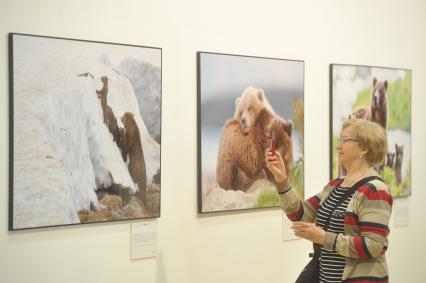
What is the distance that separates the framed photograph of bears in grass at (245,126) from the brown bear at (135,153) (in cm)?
39

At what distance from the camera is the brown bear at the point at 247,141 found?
342 centimetres

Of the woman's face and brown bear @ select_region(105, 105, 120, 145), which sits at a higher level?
brown bear @ select_region(105, 105, 120, 145)

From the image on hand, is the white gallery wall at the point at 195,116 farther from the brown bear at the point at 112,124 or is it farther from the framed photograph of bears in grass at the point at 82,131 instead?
the brown bear at the point at 112,124

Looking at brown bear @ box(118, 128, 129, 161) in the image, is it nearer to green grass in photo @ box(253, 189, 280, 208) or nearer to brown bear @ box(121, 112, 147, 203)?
brown bear @ box(121, 112, 147, 203)

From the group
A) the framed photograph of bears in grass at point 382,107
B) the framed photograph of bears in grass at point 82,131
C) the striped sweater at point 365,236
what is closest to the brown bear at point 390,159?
the framed photograph of bears in grass at point 382,107

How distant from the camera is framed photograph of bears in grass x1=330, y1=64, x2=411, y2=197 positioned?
395 cm

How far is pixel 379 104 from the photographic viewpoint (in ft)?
13.6

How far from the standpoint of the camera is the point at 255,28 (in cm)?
358

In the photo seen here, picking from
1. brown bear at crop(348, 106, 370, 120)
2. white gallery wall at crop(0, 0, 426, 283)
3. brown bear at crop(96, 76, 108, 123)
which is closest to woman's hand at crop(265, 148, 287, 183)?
white gallery wall at crop(0, 0, 426, 283)

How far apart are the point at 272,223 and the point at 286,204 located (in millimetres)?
754

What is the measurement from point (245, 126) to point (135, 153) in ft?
2.57

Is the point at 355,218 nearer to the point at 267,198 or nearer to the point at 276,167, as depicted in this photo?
the point at 276,167

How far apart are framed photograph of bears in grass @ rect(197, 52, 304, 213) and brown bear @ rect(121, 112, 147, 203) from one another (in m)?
0.39

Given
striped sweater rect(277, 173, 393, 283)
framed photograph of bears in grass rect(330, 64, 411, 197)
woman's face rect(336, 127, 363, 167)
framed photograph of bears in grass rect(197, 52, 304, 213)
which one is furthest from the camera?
framed photograph of bears in grass rect(330, 64, 411, 197)
